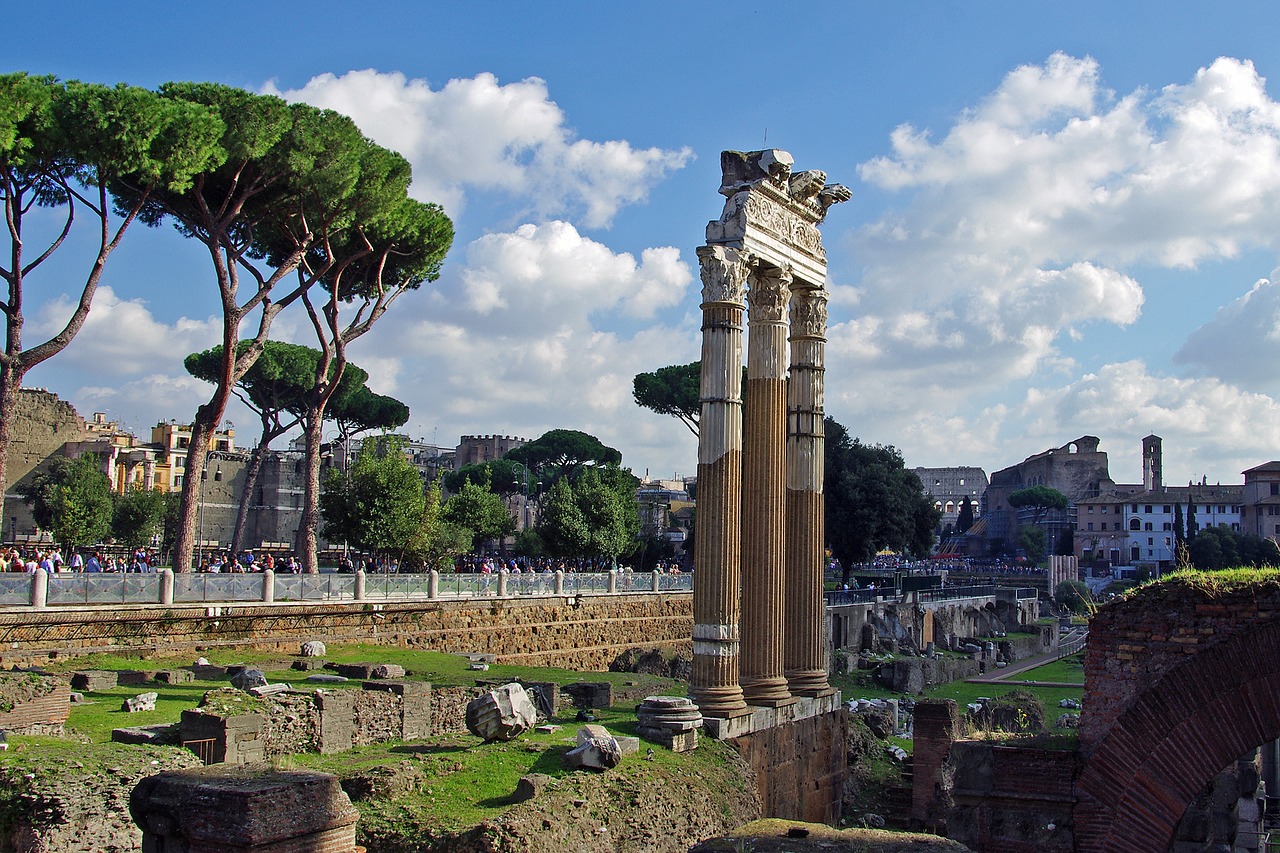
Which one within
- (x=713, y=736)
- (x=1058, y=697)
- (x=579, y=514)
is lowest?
(x=1058, y=697)

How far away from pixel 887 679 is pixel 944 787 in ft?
56.0

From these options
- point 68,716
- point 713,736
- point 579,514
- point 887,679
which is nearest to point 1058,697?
point 887,679

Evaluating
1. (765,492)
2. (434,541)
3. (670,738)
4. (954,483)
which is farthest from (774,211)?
(954,483)

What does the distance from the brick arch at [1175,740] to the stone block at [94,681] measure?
11.2 meters

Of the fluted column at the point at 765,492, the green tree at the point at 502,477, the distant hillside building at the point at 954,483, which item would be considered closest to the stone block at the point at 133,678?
the fluted column at the point at 765,492

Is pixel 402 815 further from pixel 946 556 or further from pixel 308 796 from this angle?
pixel 946 556

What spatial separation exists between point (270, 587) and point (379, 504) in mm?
8311

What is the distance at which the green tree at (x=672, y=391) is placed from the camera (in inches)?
2008

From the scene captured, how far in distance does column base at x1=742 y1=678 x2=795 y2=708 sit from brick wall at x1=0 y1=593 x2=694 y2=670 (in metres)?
9.51

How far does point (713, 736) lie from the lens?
12039 millimetres

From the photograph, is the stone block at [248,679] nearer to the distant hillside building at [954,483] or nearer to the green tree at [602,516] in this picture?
the green tree at [602,516]

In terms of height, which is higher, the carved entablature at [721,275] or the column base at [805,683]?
the carved entablature at [721,275]

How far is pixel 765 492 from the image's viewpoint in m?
13.8

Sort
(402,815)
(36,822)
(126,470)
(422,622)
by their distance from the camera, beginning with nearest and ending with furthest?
(36,822)
(402,815)
(422,622)
(126,470)
